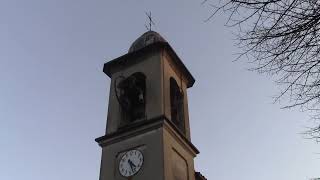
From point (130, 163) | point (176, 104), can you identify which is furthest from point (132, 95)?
point (130, 163)

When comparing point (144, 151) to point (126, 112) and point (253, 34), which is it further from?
point (253, 34)

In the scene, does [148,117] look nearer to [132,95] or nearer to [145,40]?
[132,95]

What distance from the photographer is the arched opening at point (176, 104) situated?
510 inches

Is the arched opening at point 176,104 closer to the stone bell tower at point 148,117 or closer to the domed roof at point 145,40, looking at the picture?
the stone bell tower at point 148,117

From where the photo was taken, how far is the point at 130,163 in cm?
1075

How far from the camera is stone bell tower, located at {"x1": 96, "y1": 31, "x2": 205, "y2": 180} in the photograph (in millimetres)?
10594

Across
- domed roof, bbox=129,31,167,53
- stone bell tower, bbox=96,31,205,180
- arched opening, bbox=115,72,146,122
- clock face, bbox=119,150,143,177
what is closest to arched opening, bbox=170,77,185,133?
stone bell tower, bbox=96,31,205,180

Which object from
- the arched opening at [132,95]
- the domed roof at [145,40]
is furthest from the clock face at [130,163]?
the domed roof at [145,40]

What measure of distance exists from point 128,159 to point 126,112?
194cm

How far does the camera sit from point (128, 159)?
10875mm

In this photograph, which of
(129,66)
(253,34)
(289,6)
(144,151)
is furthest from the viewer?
(129,66)

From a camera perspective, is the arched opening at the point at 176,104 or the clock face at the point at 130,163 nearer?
the clock face at the point at 130,163

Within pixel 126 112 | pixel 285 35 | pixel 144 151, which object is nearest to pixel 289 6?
pixel 285 35

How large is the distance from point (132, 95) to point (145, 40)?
2.27 meters
